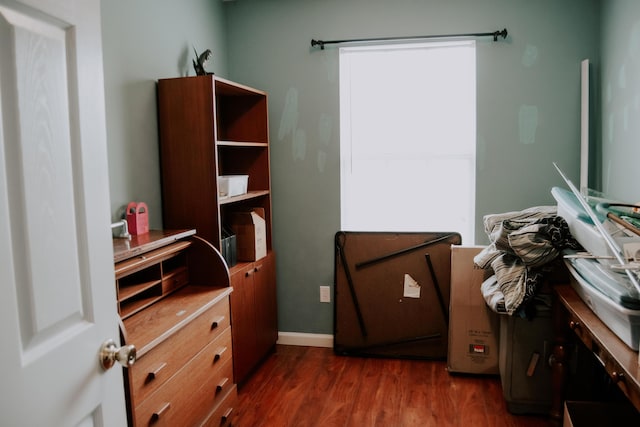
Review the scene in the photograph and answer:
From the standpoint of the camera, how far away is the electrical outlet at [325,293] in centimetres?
368

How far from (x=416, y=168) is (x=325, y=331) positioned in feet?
4.45

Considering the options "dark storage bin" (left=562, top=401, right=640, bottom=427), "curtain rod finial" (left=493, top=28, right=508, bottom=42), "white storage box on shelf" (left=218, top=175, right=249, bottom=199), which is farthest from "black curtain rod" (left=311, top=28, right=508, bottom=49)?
"dark storage bin" (left=562, top=401, right=640, bottom=427)

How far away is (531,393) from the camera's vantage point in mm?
2688

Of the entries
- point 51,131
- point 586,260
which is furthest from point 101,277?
point 586,260

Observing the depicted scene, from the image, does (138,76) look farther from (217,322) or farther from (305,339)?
(305,339)

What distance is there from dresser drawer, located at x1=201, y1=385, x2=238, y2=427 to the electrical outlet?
124cm

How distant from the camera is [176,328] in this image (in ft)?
6.48

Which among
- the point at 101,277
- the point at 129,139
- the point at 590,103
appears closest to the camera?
the point at 101,277

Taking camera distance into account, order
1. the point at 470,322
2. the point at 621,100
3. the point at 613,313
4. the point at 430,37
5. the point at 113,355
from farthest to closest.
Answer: the point at 430,37, the point at 470,322, the point at 621,100, the point at 613,313, the point at 113,355

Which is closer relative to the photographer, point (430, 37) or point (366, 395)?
point (366, 395)

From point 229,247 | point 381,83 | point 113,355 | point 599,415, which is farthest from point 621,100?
Answer: point 113,355

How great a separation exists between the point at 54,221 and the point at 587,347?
217 cm

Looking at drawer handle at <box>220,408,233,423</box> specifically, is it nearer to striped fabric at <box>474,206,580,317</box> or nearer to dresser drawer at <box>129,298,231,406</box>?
dresser drawer at <box>129,298,231,406</box>

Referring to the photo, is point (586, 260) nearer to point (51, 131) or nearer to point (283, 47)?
point (51, 131)
